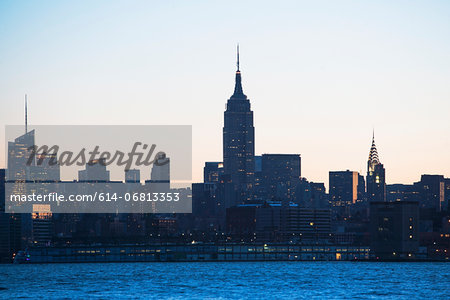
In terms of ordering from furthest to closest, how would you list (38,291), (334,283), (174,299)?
(334,283) → (38,291) → (174,299)

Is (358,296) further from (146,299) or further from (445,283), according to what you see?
(445,283)

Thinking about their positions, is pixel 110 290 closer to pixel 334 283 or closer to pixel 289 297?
pixel 289 297

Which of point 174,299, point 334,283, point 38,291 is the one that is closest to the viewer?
point 174,299

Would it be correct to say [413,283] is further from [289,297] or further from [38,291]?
[38,291]

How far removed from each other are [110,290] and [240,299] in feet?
87.9

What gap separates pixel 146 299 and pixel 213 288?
2517cm

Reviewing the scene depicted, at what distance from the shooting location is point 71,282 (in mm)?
167000

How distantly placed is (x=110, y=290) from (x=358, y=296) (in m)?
38.7

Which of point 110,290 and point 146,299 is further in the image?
point 110,290

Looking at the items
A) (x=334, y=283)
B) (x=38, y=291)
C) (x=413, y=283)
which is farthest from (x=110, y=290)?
(x=413, y=283)

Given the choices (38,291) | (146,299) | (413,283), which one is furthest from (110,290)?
(413,283)

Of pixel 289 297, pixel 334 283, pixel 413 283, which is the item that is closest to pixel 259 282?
pixel 334 283

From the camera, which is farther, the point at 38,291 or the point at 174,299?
the point at 38,291

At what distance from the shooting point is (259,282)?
16762cm
